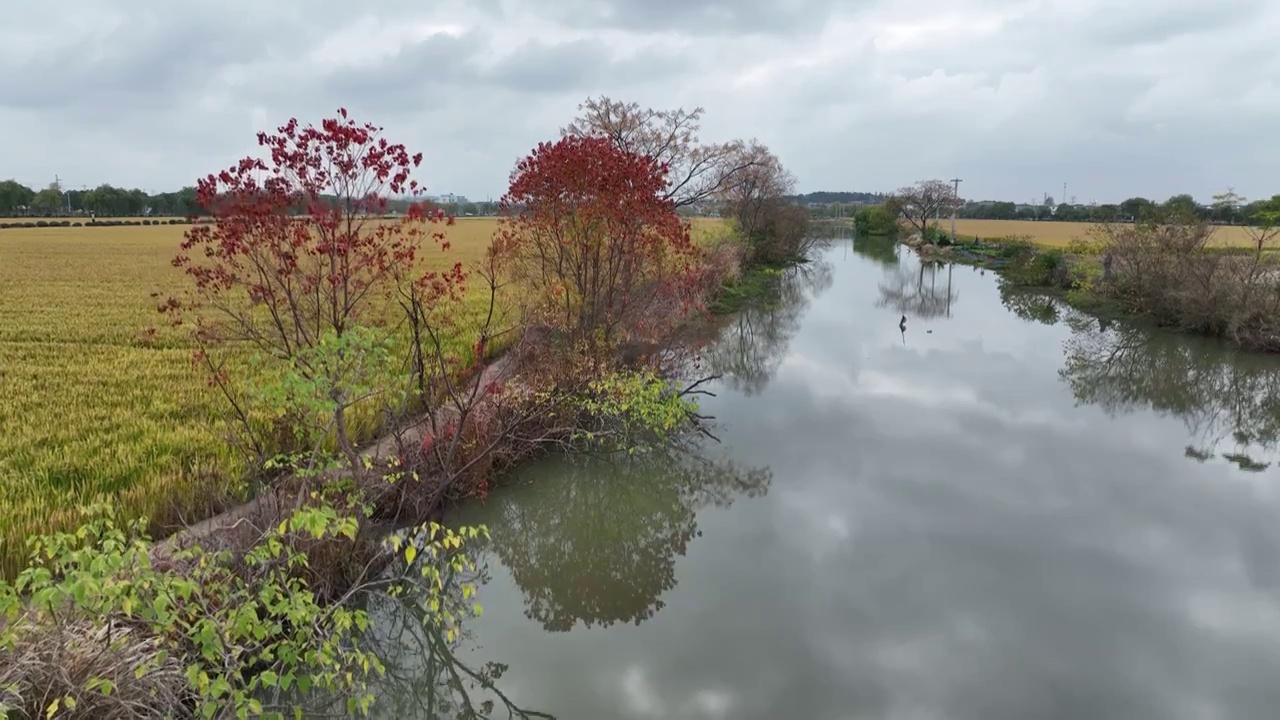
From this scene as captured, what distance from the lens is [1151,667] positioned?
4.89 m

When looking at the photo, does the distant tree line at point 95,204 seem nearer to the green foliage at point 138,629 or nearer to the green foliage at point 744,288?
the green foliage at point 744,288

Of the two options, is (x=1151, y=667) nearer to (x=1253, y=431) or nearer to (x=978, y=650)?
(x=978, y=650)

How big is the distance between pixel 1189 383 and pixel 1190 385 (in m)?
0.17

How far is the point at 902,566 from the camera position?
246 inches

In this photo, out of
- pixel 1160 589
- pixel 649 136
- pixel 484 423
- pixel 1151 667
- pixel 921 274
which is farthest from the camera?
pixel 921 274

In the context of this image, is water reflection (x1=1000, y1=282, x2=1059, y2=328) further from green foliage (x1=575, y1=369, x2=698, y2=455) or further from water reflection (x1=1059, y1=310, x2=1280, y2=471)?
green foliage (x1=575, y1=369, x2=698, y2=455)

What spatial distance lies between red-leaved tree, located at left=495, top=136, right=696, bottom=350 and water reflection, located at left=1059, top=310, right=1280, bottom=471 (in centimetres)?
807

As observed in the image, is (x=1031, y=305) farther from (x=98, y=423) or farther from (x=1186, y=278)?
(x=98, y=423)

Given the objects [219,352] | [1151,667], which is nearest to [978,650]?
[1151,667]

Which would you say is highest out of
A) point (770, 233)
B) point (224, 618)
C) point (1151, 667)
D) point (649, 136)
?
point (649, 136)

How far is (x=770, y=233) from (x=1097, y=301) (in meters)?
19.0

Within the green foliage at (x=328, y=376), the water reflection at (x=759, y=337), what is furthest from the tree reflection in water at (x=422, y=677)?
the water reflection at (x=759, y=337)

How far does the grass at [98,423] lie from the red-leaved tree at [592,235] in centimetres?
474

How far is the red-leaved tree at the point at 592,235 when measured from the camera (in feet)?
30.2
